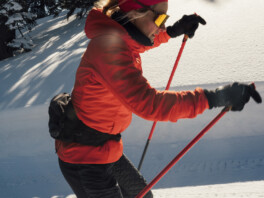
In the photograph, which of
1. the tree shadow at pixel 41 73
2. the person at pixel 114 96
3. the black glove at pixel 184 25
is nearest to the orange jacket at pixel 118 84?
the person at pixel 114 96

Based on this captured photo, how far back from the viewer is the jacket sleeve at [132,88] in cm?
120

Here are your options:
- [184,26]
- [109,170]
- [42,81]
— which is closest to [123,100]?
[109,170]

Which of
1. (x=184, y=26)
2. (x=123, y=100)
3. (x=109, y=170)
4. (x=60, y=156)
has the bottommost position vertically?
(x=109, y=170)

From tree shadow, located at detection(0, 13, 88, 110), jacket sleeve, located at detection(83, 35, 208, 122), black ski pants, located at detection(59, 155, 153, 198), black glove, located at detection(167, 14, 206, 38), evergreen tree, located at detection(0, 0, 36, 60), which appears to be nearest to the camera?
jacket sleeve, located at detection(83, 35, 208, 122)

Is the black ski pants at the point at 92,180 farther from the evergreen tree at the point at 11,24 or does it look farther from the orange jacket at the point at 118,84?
the evergreen tree at the point at 11,24

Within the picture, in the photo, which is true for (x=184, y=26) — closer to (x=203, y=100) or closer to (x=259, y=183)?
(x=203, y=100)

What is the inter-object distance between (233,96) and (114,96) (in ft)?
1.60

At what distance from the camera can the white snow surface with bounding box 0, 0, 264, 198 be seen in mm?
3043

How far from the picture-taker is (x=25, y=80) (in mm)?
4941

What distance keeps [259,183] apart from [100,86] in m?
1.91

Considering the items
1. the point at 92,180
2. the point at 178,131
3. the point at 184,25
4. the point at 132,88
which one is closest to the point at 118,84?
the point at 132,88

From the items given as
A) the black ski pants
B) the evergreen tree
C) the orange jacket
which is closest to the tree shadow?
the evergreen tree

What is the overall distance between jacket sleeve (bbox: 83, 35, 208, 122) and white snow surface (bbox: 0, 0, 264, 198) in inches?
52.7

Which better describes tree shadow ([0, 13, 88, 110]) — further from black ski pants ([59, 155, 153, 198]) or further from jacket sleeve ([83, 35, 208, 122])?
jacket sleeve ([83, 35, 208, 122])
